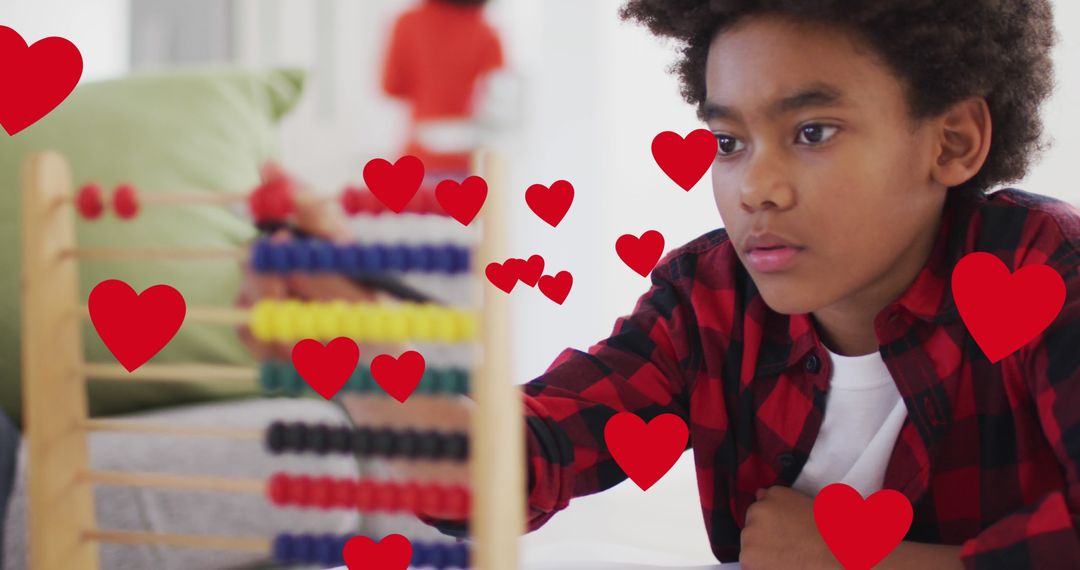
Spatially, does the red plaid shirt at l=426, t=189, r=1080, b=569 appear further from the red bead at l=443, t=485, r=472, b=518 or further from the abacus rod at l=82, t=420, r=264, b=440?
the abacus rod at l=82, t=420, r=264, b=440

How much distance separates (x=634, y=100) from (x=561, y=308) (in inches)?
23.0

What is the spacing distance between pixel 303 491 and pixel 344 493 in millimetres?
48

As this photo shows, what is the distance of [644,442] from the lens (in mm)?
996

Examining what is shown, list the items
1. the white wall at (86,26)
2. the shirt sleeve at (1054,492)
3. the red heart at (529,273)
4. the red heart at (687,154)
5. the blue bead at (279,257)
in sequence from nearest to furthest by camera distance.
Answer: the shirt sleeve at (1054,492) → the blue bead at (279,257) → the red heart at (687,154) → the red heart at (529,273) → the white wall at (86,26)

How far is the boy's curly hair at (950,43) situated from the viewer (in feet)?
2.87

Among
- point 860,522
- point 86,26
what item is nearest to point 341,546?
point 860,522

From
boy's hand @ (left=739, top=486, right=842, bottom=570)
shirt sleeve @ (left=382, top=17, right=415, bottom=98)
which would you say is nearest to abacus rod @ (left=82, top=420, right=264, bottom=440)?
boy's hand @ (left=739, top=486, right=842, bottom=570)

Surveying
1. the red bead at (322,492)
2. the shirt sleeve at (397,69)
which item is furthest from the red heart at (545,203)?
the shirt sleeve at (397,69)

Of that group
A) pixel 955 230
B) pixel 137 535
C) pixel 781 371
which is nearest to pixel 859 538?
pixel 781 371

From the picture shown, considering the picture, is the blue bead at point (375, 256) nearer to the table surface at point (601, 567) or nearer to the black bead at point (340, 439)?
the black bead at point (340, 439)

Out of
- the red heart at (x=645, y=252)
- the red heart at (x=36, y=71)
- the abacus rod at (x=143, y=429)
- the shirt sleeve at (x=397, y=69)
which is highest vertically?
the shirt sleeve at (x=397, y=69)

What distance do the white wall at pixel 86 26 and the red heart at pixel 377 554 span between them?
4.77ft

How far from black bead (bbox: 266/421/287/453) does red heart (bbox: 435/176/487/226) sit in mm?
233

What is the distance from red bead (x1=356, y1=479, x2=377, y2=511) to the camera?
822 millimetres
